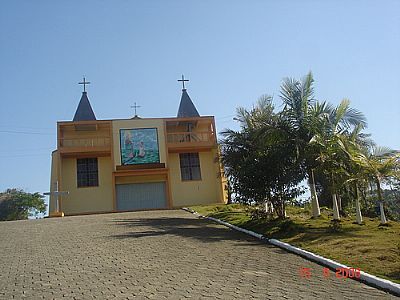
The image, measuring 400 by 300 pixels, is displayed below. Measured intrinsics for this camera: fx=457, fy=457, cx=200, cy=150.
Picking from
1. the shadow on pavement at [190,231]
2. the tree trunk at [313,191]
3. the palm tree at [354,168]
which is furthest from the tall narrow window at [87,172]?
the palm tree at [354,168]

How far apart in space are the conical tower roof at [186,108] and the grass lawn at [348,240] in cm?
2035

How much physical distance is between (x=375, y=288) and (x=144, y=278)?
3588 mm

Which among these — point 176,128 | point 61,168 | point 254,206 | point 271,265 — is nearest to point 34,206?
point 61,168

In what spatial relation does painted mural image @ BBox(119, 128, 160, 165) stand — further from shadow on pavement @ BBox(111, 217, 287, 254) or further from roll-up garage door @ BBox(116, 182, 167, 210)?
shadow on pavement @ BBox(111, 217, 287, 254)

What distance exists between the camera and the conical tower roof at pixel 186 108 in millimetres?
35250

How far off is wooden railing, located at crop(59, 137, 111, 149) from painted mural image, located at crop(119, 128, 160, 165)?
1.14m

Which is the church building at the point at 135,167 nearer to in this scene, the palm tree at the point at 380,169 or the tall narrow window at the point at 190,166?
the tall narrow window at the point at 190,166

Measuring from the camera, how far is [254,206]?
16.0 meters

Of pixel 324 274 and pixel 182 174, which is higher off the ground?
pixel 182 174

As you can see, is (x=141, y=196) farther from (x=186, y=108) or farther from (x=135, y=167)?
(x=186, y=108)

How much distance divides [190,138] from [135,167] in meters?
4.19

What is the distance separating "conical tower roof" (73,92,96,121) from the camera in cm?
3447

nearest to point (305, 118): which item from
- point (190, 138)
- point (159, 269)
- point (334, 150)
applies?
point (334, 150)

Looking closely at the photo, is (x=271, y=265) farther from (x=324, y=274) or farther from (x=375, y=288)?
(x=375, y=288)
